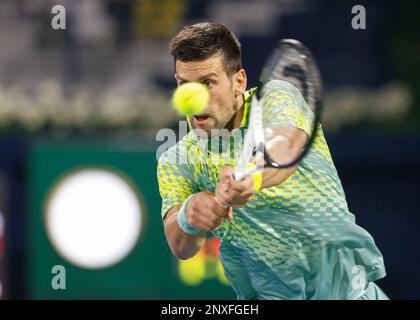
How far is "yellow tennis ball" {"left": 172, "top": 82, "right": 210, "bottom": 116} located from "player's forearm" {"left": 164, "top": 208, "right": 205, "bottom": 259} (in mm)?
507

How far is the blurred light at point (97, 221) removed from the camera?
7523 mm

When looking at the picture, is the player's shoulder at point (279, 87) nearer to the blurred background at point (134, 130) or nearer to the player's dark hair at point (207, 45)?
the player's dark hair at point (207, 45)

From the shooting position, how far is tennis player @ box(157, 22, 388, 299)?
435cm

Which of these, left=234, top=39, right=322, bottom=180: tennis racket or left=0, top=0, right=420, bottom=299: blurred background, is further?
left=0, top=0, right=420, bottom=299: blurred background

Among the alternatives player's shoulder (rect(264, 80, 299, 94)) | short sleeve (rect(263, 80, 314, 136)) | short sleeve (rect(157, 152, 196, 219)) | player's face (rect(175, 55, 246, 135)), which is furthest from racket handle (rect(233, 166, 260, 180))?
short sleeve (rect(157, 152, 196, 219))

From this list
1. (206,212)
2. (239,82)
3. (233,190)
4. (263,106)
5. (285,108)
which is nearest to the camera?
(233,190)

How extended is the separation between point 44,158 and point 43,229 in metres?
0.52

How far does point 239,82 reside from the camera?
14.8 ft

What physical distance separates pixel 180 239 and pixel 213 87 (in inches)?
25.8

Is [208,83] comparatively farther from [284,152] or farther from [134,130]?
[134,130]

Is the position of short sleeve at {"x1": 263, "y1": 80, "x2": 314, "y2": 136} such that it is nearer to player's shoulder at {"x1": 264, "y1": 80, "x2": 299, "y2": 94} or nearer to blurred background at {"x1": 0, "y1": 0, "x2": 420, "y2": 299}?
player's shoulder at {"x1": 264, "y1": 80, "x2": 299, "y2": 94}

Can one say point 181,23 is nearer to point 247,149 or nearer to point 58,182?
point 58,182

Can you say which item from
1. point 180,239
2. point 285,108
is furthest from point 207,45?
point 180,239

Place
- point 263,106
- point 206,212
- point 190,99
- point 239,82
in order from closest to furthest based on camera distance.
Result: point 206,212
point 190,99
point 263,106
point 239,82
